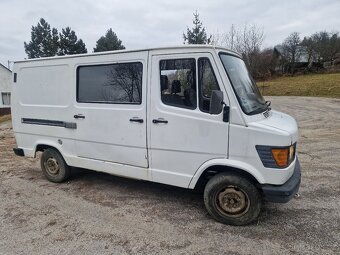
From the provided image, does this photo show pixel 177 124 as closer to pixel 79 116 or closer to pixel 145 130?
pixel 145 130

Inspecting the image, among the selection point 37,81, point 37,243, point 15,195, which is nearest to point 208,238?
point 37,243

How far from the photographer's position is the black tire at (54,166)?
5469 millimetres

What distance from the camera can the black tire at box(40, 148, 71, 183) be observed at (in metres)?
5.47

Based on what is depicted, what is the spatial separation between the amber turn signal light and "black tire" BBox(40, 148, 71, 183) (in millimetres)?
3786

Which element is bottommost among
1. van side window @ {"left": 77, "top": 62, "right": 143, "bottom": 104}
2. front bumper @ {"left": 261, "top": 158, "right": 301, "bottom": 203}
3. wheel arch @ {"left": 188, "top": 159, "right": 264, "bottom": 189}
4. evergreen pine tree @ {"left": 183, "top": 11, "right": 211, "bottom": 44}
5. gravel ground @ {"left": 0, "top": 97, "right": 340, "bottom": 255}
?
gravel ground @ {"left": 0, "top": 97, "right": 340, "bottom": 255}

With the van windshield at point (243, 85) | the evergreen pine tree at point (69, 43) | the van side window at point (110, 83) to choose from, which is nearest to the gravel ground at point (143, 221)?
the van windshield at point (243, 85)

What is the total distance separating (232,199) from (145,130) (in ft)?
5.06

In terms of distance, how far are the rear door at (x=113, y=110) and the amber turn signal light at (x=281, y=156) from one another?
1825mm

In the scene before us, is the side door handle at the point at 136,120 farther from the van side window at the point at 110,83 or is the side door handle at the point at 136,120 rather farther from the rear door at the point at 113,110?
the van side window at the point at 110,83

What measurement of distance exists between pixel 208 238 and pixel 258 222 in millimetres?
805

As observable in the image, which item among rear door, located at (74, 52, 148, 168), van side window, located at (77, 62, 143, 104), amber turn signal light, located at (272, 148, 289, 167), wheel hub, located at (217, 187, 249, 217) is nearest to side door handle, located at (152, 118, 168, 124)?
rear door, located at (74, 52, 148, 168)

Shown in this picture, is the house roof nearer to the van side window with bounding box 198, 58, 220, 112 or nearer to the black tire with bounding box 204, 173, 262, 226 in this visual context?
the van side window with bounding box 198, 58, 220, 112

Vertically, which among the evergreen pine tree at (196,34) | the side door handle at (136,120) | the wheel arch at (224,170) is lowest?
the wheel arch at (224,170)

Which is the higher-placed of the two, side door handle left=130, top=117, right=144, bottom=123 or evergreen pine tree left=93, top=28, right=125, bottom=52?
evergreen pine tree left=93, top=28, right=125, bottom=52
